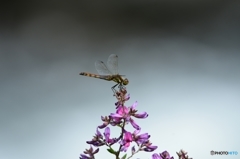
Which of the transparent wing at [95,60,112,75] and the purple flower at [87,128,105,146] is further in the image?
the transparent wing at [95,60,112,75]

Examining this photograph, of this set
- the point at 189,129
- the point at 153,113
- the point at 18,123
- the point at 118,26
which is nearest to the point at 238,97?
the point at 189,129

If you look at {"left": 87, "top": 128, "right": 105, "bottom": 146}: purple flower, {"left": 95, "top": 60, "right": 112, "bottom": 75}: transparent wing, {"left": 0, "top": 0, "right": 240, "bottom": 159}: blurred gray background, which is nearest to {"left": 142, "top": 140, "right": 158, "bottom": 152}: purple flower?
{"left": 87, "top": 128, "right": 105, "bottom": 146}: purple flower

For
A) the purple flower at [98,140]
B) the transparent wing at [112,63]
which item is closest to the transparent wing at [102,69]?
the transparent wing at [112,63]

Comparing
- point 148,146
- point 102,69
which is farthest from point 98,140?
point 102,69

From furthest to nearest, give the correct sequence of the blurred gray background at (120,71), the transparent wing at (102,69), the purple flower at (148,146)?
the blurred gray background at (120,71) < the transparent wing at (102,69) < the purple flower at (148,146)

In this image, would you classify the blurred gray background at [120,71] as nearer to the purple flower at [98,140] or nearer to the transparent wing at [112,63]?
the transparent wing at [112,63]

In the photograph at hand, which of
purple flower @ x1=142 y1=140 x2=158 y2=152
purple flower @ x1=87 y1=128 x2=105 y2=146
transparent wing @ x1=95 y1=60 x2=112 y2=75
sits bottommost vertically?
purple flower @ x1=142 y1=140 x2=158 y2=152

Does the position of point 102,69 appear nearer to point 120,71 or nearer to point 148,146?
point 120,71

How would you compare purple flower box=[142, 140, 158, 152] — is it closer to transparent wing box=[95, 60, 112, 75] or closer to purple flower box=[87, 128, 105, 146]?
purple flower box=[87, 128, 105, 146]

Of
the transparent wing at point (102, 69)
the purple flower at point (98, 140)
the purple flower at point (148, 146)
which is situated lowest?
the purple flower at point (148, 146)
